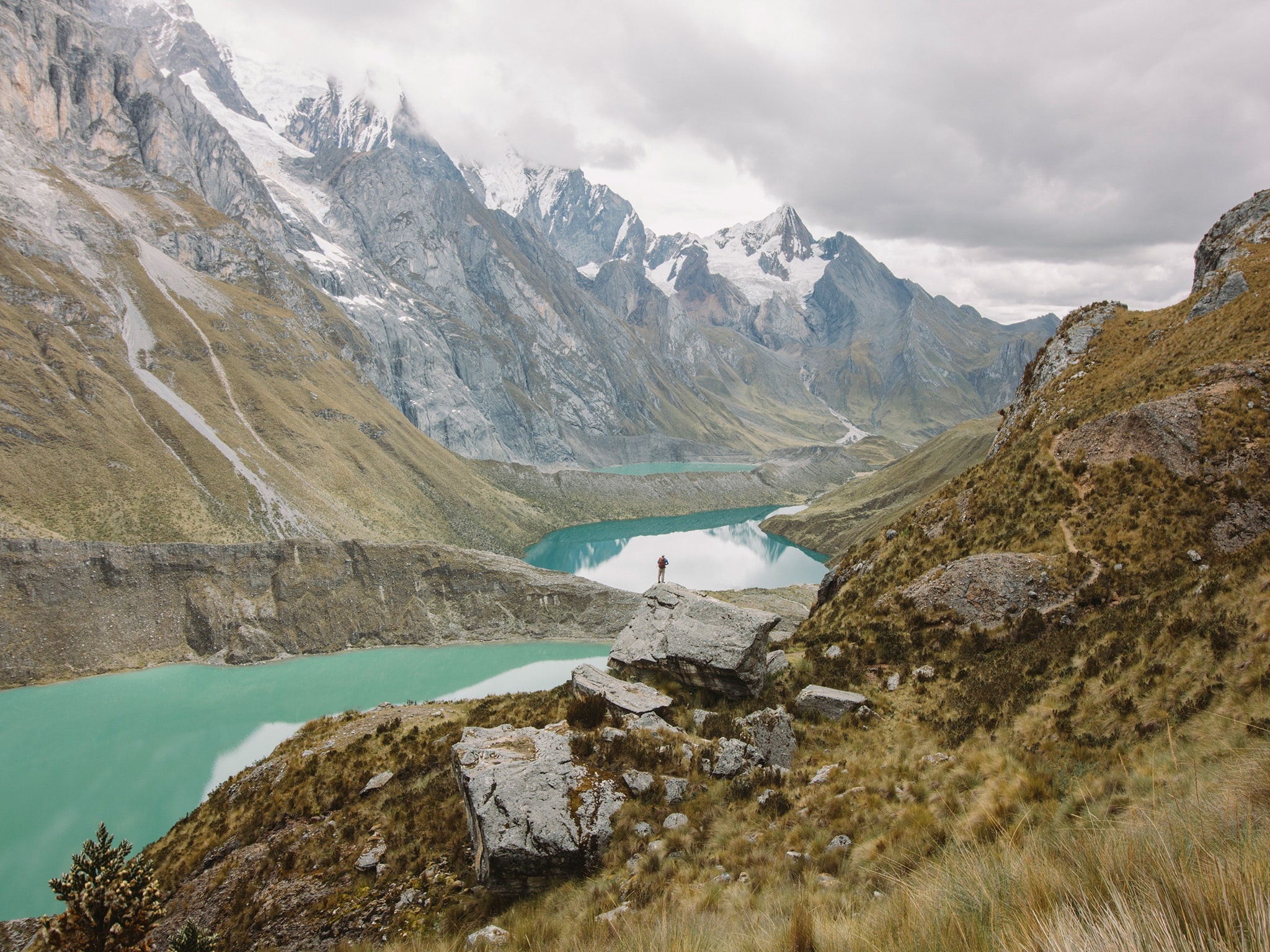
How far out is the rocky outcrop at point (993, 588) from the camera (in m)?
17.7

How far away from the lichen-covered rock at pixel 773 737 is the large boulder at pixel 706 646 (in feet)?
8.18

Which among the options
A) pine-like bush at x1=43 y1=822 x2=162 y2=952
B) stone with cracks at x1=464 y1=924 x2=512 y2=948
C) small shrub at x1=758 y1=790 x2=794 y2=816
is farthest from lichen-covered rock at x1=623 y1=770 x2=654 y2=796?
pine-like bush at x1=43 y1=822 x2=162 y2=952

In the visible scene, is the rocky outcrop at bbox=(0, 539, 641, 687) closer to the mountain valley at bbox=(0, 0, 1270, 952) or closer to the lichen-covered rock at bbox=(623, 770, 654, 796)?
the mountain valley at bbox=(0, 0, 1270, 952)

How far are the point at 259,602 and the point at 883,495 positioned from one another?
362 ft

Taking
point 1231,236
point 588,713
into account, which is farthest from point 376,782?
point 1231,236

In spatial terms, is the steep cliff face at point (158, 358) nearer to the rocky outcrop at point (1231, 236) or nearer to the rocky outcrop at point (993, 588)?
the rocky outcrop at point (993, 588)

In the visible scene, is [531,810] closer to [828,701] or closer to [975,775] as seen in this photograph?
[975,775]

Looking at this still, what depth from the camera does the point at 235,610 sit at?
60688mm

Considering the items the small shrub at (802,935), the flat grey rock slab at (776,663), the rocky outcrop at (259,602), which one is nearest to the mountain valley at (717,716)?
the small shrub at (802,935)

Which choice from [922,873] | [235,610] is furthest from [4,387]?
[922,873]

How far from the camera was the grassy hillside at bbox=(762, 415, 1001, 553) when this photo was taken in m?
107

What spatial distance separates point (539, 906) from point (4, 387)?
327ft

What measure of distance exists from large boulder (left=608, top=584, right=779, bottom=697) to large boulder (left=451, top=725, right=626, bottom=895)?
5.53 metres

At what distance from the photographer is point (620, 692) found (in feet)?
51.7
